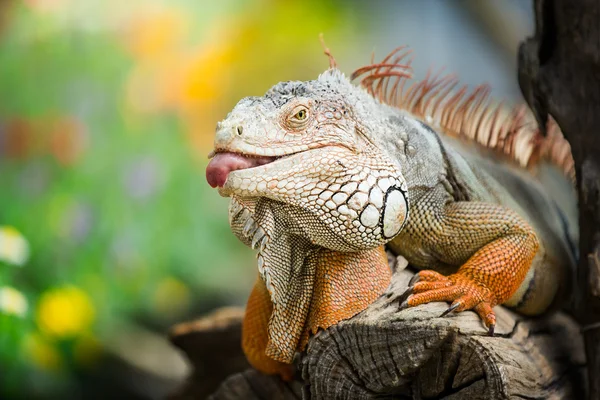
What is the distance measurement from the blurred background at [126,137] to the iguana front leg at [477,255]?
7.48 feet

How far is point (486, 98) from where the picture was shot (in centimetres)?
277

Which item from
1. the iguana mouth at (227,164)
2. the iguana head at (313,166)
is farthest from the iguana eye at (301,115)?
the iguana mouth at (227,164)

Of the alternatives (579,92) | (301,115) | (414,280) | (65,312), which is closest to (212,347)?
(414,280)

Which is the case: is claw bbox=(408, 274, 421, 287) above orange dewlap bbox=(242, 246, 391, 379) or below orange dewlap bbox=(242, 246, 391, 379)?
below

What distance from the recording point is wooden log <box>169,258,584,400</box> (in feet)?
6.44

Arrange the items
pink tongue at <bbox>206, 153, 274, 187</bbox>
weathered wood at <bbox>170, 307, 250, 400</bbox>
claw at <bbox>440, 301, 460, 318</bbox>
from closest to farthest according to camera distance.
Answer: pink tongue at <bbox>206, 153, 274, 187</bbox>, claw at <bbox>440, 301, 460, 318</bbox>, weathered wood at <bbox>170, 307, 250, 400</bbox>

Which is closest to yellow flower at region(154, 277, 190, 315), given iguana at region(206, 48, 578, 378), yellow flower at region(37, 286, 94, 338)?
yellow flower at region(37, 286, 94, 338)

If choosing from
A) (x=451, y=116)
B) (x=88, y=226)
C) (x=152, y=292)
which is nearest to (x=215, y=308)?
(x=152, y=292)

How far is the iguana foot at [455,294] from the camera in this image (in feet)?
6.76

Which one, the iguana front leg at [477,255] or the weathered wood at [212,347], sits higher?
the iguana front leg at [477,255]

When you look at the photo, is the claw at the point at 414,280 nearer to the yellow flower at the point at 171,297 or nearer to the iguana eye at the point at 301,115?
the iguana eye at the point at 301,115

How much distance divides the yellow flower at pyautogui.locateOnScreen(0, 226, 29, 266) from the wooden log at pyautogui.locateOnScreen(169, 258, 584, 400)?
9.13ft

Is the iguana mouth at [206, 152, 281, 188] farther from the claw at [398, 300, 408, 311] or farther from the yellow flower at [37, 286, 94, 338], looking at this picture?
the yellow flower at [37, 286, 94, 338]

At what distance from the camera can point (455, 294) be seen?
2.08 metres
